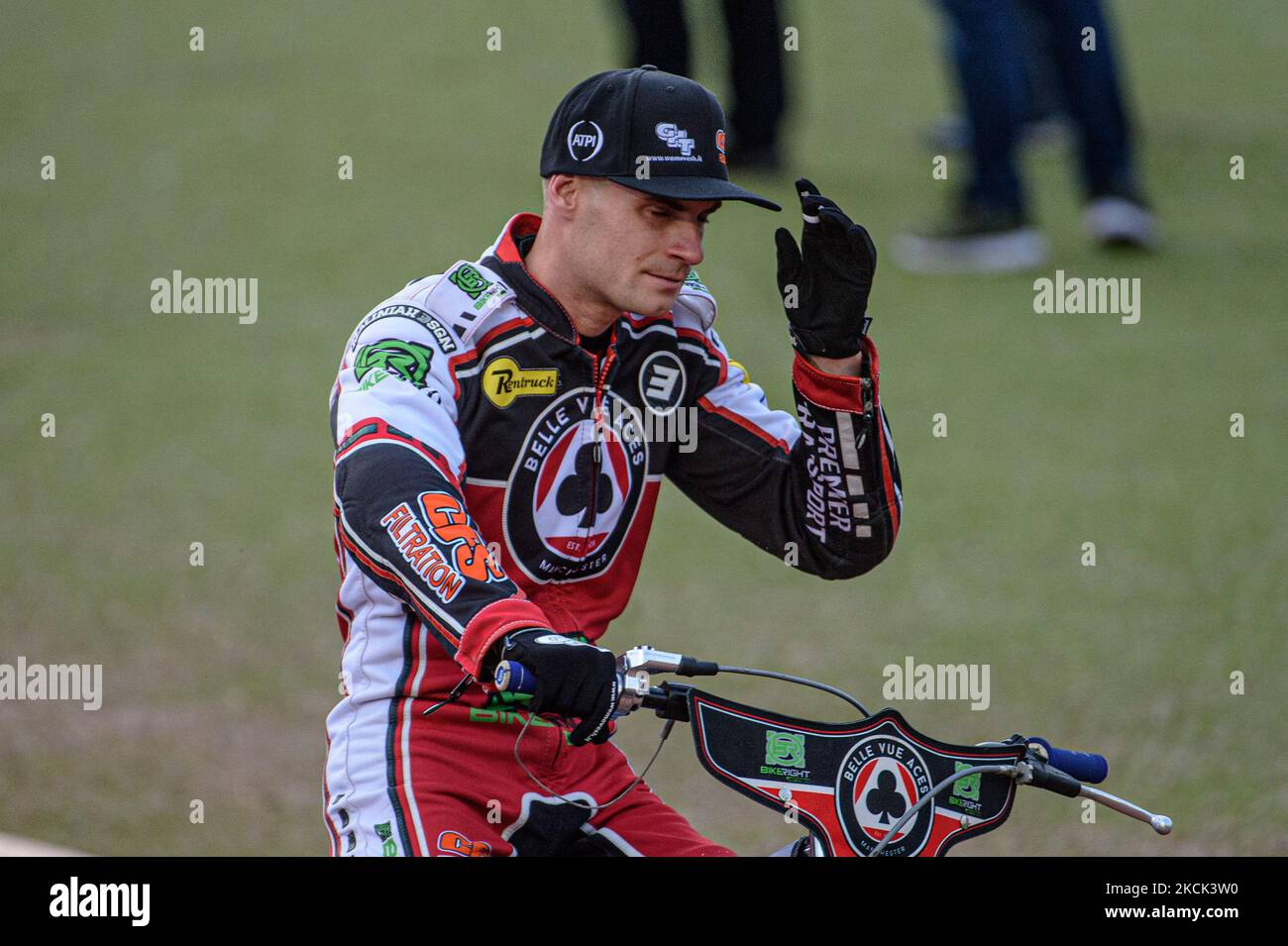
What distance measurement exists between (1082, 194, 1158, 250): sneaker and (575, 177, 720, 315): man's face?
23.5 feet

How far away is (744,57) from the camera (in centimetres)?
1020

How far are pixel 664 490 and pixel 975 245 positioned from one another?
2.87m

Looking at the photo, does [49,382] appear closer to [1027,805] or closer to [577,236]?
[1027,805]

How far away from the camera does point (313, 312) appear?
983cm

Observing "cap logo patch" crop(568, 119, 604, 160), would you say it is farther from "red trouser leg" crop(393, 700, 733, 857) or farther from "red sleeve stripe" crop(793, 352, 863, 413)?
Result: "red trouser leg" crop(393, 700, 733, 857)

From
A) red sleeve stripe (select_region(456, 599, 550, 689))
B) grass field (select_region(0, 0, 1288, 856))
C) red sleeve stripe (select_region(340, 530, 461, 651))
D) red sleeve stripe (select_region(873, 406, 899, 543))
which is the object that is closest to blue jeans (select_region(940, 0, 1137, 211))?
grass field (select_region(0, 0, 1288, 856))

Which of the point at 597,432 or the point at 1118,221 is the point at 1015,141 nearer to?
the point at 1118,221

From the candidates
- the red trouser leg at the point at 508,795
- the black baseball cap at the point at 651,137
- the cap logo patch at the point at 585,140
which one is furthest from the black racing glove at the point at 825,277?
the red trouser leg at the point at 508,795

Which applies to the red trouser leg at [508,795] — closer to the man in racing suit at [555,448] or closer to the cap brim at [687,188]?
the man in racing suit at [555,448]

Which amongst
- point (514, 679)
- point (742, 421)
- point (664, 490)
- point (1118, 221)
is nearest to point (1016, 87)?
point (1118, 221)

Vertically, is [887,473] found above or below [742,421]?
below

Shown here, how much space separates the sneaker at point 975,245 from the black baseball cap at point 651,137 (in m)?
6.57

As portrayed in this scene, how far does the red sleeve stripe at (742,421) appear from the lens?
3598 mm

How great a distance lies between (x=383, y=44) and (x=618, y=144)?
11.4m
